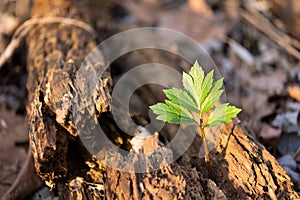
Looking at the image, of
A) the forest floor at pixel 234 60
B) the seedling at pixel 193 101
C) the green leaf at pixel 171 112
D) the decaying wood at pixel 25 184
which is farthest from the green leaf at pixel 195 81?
the decaying wood at pixel 25 184

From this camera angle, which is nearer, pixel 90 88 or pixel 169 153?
pixel 169 153

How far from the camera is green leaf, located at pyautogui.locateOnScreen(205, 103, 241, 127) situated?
2.18 metres

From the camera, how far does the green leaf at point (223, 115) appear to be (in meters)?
2.18

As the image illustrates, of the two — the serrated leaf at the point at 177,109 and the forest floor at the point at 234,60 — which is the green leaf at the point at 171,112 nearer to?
the serrated leaf at the point at 177,109

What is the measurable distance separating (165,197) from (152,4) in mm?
3509

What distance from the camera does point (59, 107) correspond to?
2.36 meters

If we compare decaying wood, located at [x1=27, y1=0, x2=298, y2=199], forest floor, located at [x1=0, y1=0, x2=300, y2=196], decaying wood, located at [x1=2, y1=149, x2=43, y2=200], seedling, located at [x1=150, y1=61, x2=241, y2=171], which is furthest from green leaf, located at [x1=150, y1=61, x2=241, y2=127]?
decaying wood, located at [x1=2, y1=149, x2=43, y2=200]

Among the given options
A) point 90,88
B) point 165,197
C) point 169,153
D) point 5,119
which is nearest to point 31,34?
point 5,119

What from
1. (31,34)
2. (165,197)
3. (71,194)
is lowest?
(165,197)

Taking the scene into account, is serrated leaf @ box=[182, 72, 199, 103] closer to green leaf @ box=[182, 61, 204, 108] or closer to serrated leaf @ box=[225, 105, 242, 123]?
green leaf @ box=[182, 61, 204, 108]

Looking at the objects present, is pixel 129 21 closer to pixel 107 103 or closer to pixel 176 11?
pixel 176 11

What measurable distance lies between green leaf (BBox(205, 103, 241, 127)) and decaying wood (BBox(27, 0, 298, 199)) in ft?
0.90

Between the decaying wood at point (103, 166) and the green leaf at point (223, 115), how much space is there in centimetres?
28

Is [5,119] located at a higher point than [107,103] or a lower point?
→ higher
